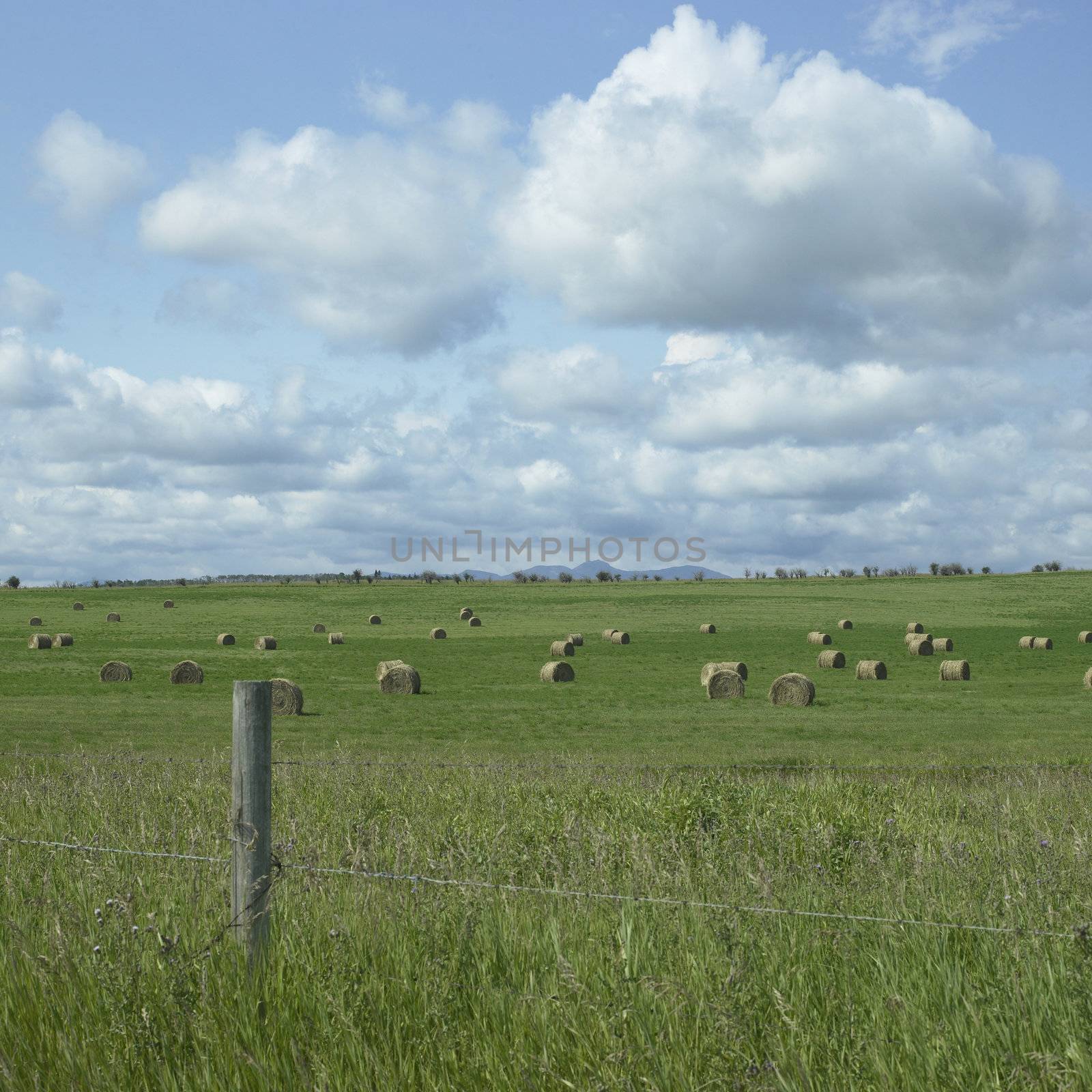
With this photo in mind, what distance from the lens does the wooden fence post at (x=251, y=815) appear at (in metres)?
5.64

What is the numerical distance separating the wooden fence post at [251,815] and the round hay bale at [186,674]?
4182 centimetres

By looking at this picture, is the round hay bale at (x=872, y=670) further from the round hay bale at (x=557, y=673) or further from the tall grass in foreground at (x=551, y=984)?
the tall grass in foreground at (x=551, y=984)

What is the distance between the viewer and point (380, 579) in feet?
460

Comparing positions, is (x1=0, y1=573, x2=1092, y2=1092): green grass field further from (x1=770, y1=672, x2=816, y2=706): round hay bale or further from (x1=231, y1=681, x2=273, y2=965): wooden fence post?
(x1=770, y1=672, x2=816, y2=706): round hay bale

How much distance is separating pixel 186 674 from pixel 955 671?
32479mm

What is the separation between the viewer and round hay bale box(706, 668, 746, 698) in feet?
135

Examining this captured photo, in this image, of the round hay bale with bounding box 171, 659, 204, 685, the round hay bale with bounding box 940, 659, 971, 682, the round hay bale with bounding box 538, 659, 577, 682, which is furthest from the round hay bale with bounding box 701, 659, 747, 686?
the round hay bale with bounding box 171, 659, 204, 685

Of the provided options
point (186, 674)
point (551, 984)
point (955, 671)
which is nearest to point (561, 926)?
point (551, 984)

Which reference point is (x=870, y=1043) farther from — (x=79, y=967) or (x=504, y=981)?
(x=79, y=967)

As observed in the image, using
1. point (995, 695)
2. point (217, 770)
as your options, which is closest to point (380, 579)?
point (995, 695)

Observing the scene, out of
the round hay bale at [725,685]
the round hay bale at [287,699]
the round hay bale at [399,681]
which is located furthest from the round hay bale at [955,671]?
the round hay bale at [287,699]

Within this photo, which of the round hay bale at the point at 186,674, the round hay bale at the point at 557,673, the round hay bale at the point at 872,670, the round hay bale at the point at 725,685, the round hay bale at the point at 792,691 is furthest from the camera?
the round hay bale at the point at 872,670

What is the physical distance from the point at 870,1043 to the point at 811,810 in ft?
29.9

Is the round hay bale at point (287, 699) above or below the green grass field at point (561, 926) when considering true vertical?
below
